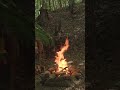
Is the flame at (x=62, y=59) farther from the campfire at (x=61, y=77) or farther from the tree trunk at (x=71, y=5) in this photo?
the tree trunk at (x=71, y=5)

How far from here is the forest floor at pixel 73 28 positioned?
32.4 feet

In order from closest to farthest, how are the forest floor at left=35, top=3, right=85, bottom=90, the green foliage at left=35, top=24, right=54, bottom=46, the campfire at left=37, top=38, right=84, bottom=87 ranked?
the green foliage at left=35, top=24, right=54, bottom=46 < the campfire at left=37, top=38, right=84, bottom=87 < the forest floor at left=35, top=3, right=85, bottom=90

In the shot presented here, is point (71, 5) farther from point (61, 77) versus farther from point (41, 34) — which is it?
point (41, 34)

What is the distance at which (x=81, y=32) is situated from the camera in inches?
437

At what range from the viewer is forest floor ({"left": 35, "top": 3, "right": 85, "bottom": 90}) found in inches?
389

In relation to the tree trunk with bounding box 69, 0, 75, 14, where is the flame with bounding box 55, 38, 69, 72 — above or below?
below

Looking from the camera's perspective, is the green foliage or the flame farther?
the flame
